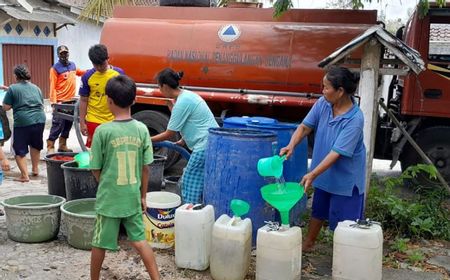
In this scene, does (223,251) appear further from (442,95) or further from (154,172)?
(442,95)

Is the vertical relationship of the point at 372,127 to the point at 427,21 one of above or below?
below

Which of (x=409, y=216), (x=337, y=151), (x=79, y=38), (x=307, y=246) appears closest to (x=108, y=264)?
Result: (x=307, y=246)

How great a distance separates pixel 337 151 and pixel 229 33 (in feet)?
12.7

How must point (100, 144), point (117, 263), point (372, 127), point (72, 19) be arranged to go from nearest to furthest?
point (100, 144), point (117, 263), point (372, 127), point (72, 19)

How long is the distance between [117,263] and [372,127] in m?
2.71

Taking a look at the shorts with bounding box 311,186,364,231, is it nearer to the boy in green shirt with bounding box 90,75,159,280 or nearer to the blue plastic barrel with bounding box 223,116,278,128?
the blue plastic barrel with bounding box 223,116,278,128

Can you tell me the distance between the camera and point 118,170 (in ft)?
11.0

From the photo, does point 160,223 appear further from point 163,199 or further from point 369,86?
point 369,86

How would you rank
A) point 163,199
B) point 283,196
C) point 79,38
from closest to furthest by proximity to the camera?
point 283,196 < point 163,199 < point 79,38

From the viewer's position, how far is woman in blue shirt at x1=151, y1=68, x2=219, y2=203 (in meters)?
4.51

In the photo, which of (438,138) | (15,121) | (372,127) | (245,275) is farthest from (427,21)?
(15,121)

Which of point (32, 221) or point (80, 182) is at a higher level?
point (80, 182)

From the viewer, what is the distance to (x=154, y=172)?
5.35 metres

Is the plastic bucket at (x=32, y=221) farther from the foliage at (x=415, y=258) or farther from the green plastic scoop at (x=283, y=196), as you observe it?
the foliage at (x=415, y=258)
